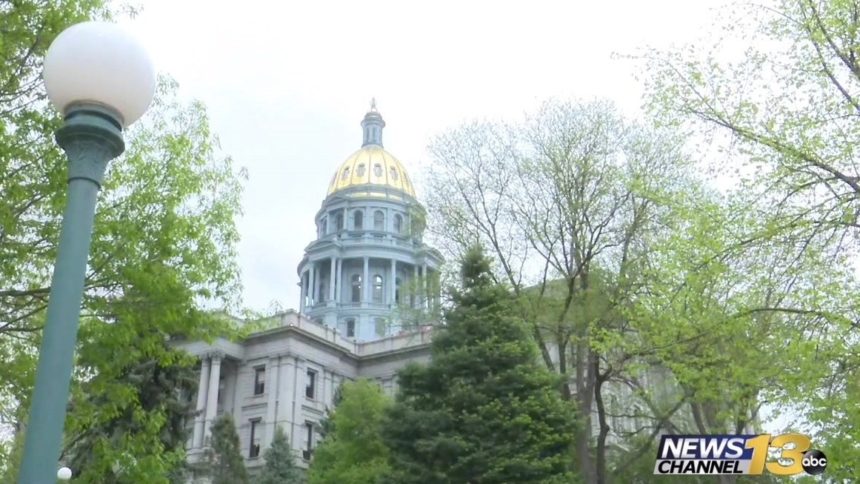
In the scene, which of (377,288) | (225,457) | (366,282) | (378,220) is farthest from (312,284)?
(225,457)

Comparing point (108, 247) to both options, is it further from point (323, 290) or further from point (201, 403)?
point (323, 290)

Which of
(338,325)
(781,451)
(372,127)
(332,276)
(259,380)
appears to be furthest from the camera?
(372,127)

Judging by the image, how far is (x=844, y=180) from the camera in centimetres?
1114

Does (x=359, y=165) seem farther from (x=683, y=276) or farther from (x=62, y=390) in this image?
(x=62, y=390)

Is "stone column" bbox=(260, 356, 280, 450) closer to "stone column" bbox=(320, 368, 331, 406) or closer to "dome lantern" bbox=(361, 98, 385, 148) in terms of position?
"stone column" bbox=(320, 368, 331, 406)

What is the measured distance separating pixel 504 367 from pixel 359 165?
66346mm

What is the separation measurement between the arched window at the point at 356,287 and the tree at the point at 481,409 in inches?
2303

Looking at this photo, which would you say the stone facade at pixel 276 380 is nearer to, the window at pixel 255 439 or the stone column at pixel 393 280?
the window at pixel 255 439

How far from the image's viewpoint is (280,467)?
40.4 metres

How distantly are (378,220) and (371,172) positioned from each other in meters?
5.56

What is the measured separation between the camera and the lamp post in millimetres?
4281

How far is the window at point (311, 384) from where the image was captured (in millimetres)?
57375

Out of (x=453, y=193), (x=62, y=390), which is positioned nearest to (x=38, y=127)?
(x=62, y=390)

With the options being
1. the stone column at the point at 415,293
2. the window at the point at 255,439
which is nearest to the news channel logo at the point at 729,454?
the stone column at the point at 415,293
